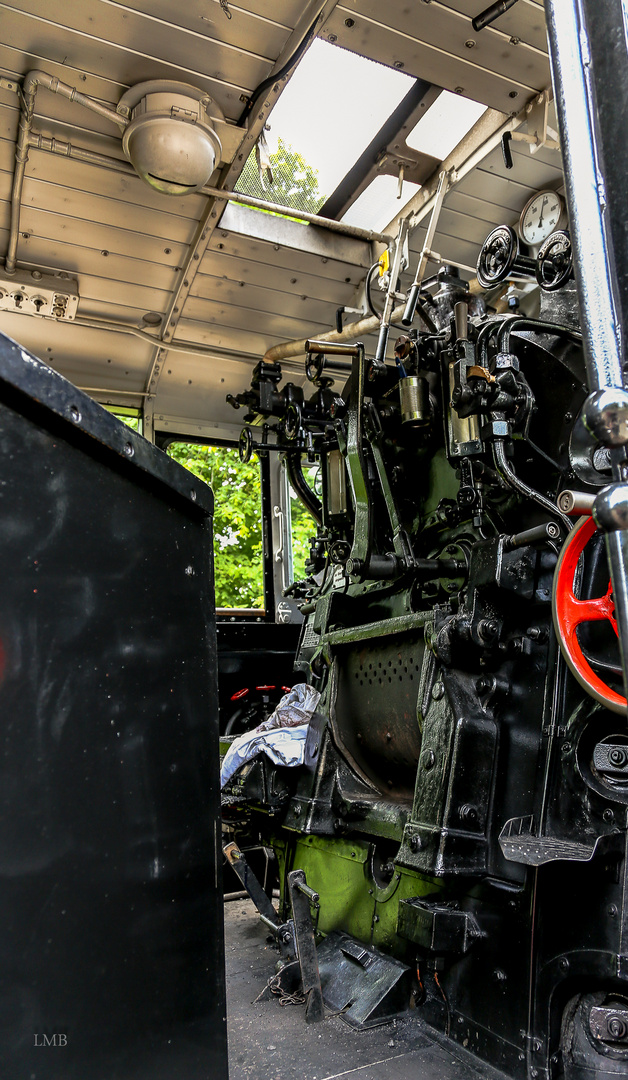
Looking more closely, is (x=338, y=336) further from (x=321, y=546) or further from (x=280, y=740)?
(x=280, y=740)

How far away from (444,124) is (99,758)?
393 centimetres

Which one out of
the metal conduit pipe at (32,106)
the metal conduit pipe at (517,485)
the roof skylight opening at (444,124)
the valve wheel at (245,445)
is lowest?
the metal conduit pipe at (517,485)

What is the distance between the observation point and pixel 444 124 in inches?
153

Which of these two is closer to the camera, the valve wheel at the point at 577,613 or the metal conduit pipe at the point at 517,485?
the valve wheel at the point at 577,613

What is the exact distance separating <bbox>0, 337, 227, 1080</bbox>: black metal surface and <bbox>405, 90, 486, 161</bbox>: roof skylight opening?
3445 mm

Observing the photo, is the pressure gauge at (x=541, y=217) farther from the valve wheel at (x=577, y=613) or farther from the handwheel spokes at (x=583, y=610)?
the handwheel spokes at (x=583, y=610)

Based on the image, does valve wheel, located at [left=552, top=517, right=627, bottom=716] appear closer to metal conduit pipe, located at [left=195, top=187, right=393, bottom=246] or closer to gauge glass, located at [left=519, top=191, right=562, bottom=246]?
gauge glass, located at [left=519, top=191, right=562, bottom=246]

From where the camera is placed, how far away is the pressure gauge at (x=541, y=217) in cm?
388

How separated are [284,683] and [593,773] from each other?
10.5 ft

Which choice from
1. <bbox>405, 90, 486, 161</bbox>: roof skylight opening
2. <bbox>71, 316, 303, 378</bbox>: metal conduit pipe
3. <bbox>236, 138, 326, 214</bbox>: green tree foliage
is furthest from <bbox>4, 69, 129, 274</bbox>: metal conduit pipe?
<bbox>405, 90, 486, 161</bbox>: roof skylight opening

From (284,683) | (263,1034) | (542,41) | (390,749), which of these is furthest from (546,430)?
(284,683)

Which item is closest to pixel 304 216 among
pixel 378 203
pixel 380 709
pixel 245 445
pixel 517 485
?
pixel 378 203

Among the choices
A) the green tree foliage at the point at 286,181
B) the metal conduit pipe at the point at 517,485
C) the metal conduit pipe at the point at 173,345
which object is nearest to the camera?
the metal conduit pipe at the point at 517,485

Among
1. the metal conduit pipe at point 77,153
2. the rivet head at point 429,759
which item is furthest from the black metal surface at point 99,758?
Result: the metal conduit pipe at point 77,153
